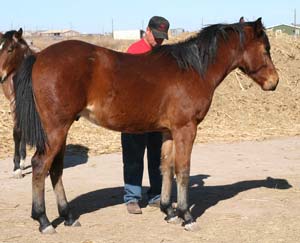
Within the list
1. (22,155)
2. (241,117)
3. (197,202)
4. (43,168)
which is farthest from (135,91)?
(241,117)

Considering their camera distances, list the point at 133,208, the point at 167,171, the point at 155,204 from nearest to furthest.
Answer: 1. the point at 167,171
2. the point at 133,208
3. the point at 155,204

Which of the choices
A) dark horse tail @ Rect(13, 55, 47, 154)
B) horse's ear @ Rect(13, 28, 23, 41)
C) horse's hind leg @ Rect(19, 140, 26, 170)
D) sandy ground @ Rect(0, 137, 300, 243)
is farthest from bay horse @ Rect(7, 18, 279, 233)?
horse's hind leg @ Rect(19, 140, 26, 170)

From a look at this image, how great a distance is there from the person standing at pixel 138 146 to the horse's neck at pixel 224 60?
0.74 m

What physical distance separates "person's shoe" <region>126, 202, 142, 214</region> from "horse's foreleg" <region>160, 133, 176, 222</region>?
0.96 feet

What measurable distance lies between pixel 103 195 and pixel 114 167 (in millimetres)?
1757

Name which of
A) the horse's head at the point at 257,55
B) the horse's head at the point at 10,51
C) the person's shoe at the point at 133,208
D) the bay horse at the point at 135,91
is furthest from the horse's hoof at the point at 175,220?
the horse's head at the point at 10,51

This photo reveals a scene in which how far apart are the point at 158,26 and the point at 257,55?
117cm

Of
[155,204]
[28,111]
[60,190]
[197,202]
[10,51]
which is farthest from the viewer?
[10,51]

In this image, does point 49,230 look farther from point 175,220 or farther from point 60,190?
point 175,220

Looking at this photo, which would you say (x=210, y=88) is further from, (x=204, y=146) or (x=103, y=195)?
(x=204, y=146)

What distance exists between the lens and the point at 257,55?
5910 mm

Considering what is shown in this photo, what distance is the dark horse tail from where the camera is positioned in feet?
16.9

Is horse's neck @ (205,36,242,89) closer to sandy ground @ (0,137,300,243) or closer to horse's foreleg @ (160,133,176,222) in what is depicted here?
horse's foreleg @ (160,133,176,222)

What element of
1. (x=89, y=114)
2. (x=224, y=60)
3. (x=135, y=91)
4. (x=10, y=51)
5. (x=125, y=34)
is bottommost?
(x=125, y=34)
